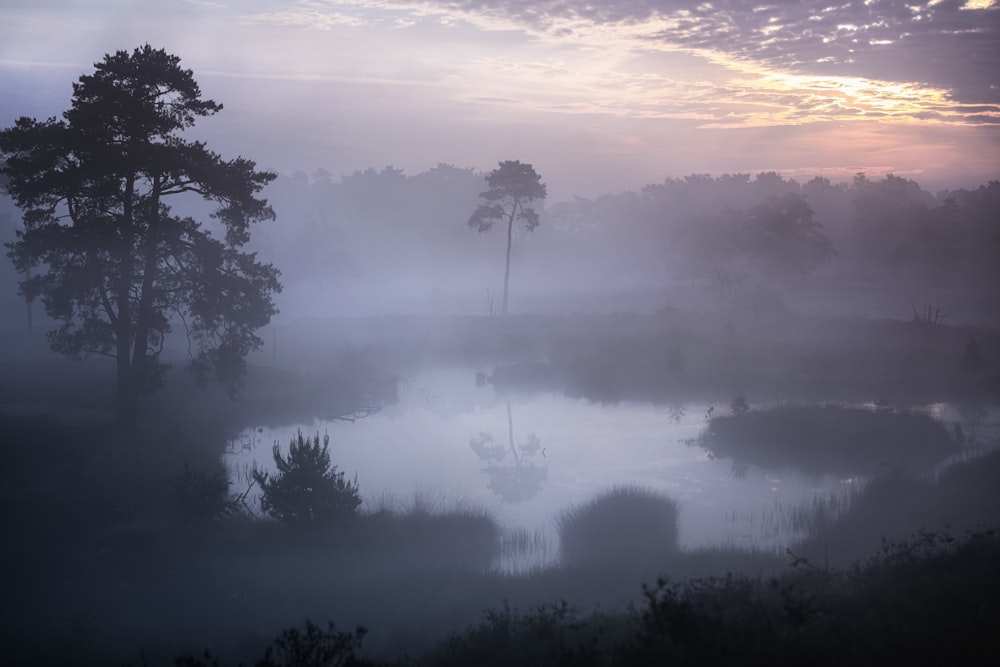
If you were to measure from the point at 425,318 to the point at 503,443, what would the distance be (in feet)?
109

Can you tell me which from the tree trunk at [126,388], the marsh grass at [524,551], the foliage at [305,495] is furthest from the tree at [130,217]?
the marsh grass at [524,551]

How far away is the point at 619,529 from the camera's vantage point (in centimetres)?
1714

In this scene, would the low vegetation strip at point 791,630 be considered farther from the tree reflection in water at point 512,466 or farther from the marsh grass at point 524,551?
the tree reflection in water at point 512,466

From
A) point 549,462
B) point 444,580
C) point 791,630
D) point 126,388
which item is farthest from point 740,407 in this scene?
point 791,630

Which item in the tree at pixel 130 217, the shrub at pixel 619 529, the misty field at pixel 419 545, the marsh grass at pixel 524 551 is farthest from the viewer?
the tree at pixel 130 217

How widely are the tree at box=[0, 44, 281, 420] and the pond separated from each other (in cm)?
507

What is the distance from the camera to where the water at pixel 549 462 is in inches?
747

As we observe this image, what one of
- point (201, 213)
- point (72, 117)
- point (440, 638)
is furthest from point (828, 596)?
point (201, 213)

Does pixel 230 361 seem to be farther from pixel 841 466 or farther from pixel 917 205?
pixel 917 205

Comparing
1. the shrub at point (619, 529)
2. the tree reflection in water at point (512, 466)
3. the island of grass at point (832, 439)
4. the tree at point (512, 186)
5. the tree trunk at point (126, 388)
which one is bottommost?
the tree reflection in water at point (512, 466)

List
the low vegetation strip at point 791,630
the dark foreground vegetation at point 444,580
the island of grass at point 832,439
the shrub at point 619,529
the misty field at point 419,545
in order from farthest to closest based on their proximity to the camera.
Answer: the island of grass at point 832,439, the shrub at point 619,529, the misty field at point 419,545, the dark foreground vegetation at point 444,580, the low vegetation strip at point 791,630

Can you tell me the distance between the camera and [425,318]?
59688 mm

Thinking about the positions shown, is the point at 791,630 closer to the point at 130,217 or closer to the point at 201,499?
the point at 201,499

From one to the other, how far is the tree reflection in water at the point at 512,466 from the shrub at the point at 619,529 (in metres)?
3.05
